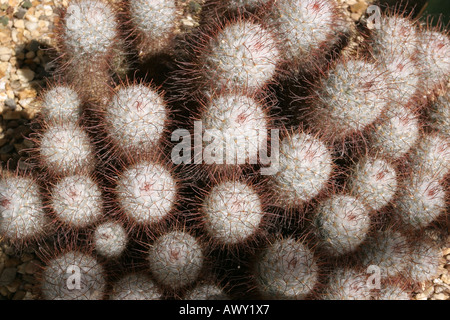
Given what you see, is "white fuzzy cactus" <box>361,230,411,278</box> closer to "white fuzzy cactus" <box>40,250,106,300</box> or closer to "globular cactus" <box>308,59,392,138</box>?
"globular cactus" <box>308,59,392,138</box>

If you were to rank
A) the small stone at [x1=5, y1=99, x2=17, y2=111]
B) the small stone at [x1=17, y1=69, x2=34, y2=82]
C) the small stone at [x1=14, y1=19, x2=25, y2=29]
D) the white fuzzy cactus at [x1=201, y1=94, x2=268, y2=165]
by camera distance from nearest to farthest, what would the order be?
the white fuzzy cactus at [x1=201, y1=94, x2=268, y2=165]
the small stone at [x1=5, y1=99, x2=17, y2=111]
the small stone at [x1=17, y1=69, x2=34, y2=82]
the small stone at [x1=14, y1=19, x2=25, y2=29]

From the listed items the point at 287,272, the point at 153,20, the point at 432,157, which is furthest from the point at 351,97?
the point at 153,20

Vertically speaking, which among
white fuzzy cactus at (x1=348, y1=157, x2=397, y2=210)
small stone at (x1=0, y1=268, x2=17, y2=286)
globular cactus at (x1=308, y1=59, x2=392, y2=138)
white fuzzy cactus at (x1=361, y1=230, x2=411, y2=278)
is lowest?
small stone at (x1=0, y1=268, x2=17, y2=286)

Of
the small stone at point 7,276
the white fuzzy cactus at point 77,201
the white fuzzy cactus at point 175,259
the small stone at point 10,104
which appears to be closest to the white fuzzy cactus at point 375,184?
the white fuzzy cactus at point 175,259

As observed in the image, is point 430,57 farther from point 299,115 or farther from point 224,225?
point 224,225

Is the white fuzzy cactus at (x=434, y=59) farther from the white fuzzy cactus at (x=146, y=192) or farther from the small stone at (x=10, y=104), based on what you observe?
the small stone at (x=10, y=104)

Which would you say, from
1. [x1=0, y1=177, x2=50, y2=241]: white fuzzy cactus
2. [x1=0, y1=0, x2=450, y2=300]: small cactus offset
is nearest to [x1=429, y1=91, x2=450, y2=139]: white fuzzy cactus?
[x1=0, y1=0, x2=450, y2=300]: small cactus offset
